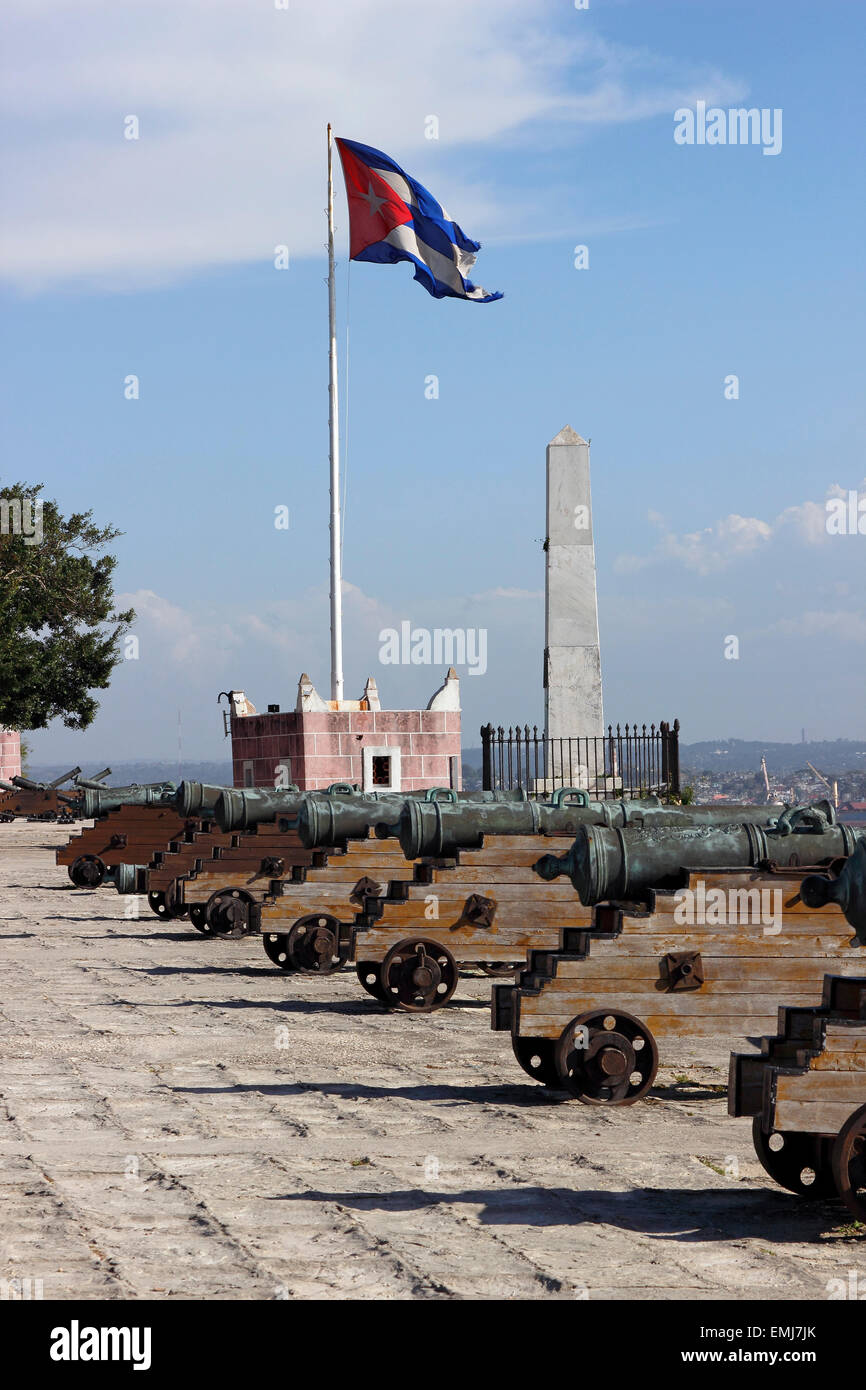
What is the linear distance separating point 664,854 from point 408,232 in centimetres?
1899

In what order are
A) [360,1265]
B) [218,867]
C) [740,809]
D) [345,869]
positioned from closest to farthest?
1. [360,1265]
2. [740,809]
3. [345,869]
4. [218,867]

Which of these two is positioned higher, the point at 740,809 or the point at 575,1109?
the point at 740,809

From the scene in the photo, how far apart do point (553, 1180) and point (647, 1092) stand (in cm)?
169

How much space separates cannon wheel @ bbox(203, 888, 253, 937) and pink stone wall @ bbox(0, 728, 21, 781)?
28.5 metres

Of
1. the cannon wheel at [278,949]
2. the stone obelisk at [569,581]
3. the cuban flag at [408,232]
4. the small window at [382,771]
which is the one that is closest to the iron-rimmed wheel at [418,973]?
the cannon wheel at [278,949]

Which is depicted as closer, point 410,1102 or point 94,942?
point 410,1102

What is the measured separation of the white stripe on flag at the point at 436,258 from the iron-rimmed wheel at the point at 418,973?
55.0ft

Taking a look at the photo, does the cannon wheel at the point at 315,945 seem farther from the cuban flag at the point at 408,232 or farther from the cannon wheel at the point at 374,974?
the cuban flag at the point at 408,232

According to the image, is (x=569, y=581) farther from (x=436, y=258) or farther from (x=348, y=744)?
(x=436, y=258)

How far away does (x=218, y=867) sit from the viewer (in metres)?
14.3

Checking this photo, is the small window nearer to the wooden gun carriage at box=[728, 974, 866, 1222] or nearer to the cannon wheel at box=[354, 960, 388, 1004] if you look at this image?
the cannon wheel at box=[354, 960, 388, 1004]

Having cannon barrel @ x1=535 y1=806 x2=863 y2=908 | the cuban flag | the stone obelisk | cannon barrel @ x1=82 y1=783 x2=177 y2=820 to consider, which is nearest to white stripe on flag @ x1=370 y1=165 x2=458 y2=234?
the cuban flag
